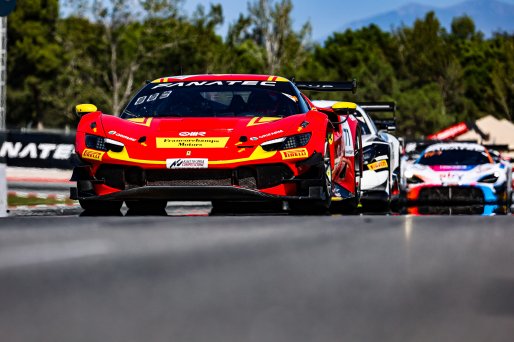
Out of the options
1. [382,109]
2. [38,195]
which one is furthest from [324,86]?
[38,195]

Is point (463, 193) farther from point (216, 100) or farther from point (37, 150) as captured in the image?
Answer: point (37, 150)

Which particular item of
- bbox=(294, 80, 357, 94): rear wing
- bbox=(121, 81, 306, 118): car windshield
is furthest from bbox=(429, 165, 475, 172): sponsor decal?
bbox=(121, 81, 306, 118): car windshield

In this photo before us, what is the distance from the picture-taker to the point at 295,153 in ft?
26.2

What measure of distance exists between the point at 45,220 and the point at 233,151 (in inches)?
135

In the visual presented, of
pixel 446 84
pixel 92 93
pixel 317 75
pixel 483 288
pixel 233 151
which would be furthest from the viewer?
pixel 446 84

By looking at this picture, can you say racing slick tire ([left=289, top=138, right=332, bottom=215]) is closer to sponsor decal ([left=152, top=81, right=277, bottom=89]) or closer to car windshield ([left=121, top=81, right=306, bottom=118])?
car windshield ([left=121, top=81, right=306, bottom=118])

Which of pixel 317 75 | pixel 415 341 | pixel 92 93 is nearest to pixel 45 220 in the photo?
pixel 415 341

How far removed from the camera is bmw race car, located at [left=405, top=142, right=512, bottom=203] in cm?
1630

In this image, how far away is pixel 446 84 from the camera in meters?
89.4

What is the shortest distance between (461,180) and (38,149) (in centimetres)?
1240

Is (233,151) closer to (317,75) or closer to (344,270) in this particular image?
(344,270)

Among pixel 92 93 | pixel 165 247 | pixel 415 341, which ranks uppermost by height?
pixel 92 93

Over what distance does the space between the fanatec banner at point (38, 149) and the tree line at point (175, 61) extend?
28128 millimetres

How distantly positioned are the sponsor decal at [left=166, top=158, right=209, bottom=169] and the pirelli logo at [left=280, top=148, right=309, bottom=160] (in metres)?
0.57
